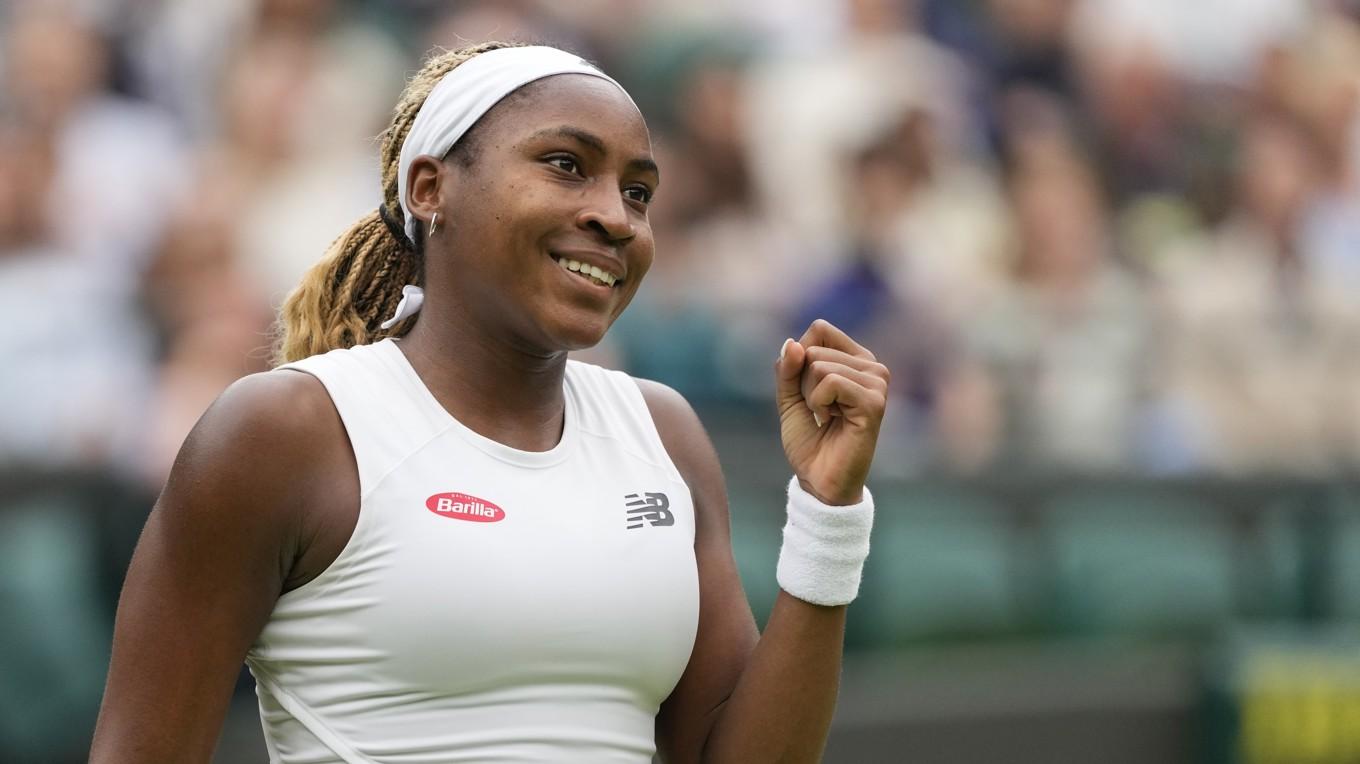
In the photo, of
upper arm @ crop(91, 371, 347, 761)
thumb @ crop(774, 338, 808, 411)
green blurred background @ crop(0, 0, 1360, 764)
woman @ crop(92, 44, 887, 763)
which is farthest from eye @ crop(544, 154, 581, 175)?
green blurred background @ crop(0, 0, 1360, 764)

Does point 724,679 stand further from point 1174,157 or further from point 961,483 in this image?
point 1174,157

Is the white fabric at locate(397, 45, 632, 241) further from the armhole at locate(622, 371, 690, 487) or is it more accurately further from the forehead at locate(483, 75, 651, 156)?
the armhole at locate(622, 371, 690, 487)

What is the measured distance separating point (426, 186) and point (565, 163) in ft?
0.66

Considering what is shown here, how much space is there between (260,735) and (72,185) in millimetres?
2348

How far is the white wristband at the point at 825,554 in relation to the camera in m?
2.47

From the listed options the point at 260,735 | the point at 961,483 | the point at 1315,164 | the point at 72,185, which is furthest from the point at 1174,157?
the point at 260,735

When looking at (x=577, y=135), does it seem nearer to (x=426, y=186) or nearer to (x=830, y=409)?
(x=426, y=186)

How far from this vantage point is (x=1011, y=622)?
6.45 meters

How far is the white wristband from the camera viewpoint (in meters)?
2.47

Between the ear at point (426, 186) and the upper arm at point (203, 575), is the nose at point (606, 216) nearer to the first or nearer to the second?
the ear at point (426, 186)

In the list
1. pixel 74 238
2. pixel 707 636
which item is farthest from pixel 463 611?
pixel 74 238

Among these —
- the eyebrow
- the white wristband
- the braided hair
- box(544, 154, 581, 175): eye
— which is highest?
the eyebrow

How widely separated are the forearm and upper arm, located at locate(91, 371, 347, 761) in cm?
65

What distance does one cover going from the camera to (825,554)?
97.3 inches
